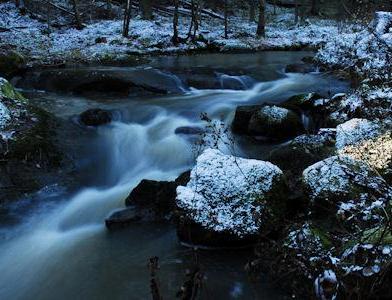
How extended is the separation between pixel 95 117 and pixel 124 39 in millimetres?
12216

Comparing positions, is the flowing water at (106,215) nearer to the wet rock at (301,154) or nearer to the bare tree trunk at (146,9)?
the wet rock at (301,154)

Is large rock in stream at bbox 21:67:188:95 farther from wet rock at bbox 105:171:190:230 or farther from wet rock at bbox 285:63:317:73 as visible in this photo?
wet rock at bbox 105:171:190:230

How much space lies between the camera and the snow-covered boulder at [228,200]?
577 cm

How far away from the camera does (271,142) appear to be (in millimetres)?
9188

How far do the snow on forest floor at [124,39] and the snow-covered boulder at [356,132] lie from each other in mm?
11851

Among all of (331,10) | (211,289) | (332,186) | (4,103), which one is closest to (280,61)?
(4,103)

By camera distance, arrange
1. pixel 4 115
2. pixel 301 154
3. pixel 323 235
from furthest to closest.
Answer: pixel 4 115
pixel 301 154
pixel 323 235

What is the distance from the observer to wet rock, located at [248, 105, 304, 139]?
30.2ft

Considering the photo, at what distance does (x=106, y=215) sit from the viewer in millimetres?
7109

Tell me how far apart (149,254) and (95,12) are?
25.0 metres

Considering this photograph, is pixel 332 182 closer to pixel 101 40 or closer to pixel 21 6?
pixel 101 40

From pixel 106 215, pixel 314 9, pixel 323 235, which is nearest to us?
pixel 323 235

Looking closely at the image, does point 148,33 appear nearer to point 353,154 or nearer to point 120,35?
point 120,35

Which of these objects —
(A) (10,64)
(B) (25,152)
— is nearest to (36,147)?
(B) (25,152)
